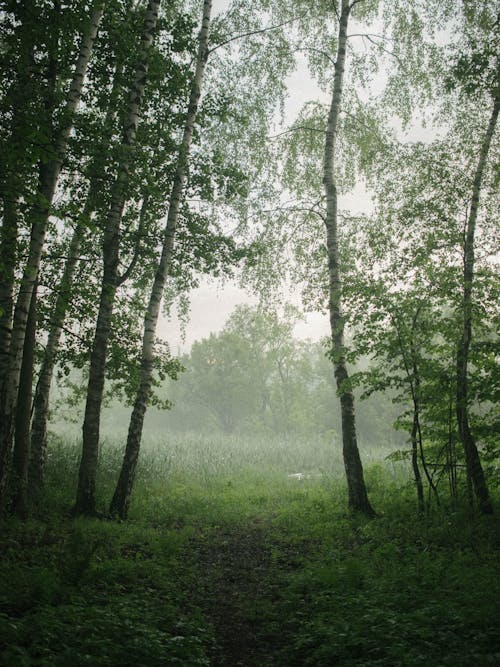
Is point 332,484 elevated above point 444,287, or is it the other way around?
point 444,287

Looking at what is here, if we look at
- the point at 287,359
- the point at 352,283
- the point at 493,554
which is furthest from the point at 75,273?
the point at 287,359

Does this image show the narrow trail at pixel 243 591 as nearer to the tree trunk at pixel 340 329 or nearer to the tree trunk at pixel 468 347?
the tree trunk at pixel 340 329

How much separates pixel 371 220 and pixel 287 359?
35.3 meters

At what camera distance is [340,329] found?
935 cm

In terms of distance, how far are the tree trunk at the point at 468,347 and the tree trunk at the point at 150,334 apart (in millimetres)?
5683

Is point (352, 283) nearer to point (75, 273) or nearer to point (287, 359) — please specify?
point (75, 273)

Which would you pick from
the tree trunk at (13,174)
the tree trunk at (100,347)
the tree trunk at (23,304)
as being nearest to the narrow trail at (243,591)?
the tree trunk at (100,347)

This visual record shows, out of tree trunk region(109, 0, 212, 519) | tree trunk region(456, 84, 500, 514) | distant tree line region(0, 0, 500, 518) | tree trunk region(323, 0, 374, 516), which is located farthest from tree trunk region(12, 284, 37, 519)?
tree trunk region(456, 84, 500, 514)

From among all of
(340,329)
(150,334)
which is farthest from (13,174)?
(340,329)

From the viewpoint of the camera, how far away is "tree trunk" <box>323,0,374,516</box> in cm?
910

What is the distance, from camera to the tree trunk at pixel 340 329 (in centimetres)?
910

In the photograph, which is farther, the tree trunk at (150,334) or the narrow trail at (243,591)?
the tree trunk at (150,334)

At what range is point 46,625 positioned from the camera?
10.9 ft

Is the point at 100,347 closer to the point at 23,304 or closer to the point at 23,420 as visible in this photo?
the point at 23,420
